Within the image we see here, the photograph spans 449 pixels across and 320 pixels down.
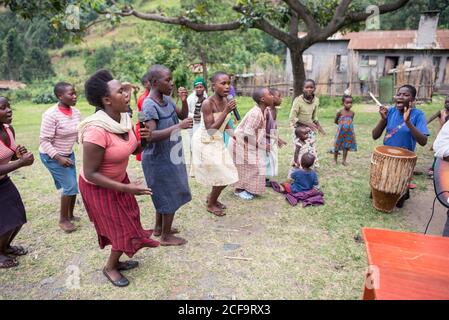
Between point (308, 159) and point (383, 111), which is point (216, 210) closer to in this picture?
point (308, 159)

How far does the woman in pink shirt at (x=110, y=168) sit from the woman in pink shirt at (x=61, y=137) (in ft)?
3.83

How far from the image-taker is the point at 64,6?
738cm

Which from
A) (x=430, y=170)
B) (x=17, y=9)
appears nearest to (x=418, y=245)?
(x=430, y=170)

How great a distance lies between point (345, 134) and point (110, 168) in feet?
15.0

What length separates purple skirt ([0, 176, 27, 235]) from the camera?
300 cm

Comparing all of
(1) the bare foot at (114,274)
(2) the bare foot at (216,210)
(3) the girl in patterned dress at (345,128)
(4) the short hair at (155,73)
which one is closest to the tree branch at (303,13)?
(3) the girl in patterned dress at (345,128)

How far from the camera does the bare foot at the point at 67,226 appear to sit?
386cm

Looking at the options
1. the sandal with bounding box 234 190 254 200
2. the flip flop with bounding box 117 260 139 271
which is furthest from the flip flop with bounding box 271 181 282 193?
the flip flop with bounding box 117 260 139 271

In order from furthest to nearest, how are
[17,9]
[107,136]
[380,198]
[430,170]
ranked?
[17,9] → [430,170] → [380,198] → [107,136]

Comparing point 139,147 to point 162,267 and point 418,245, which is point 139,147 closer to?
point 162,267

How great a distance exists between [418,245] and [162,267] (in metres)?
2.19

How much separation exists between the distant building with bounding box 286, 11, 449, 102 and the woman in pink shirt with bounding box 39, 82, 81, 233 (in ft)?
50.1

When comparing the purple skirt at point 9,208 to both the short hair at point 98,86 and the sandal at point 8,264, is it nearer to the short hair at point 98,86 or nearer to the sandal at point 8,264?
the sandal at point 8,264

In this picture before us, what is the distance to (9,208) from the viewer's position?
3045mm
